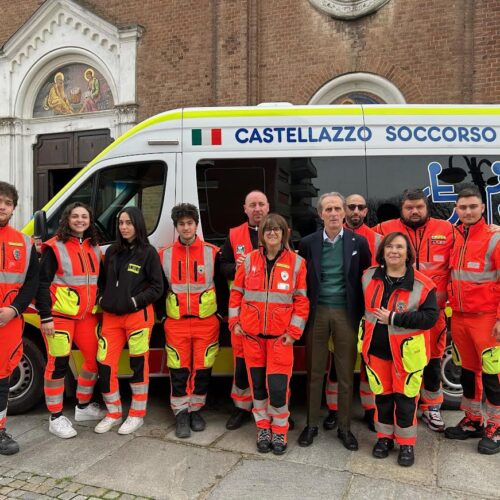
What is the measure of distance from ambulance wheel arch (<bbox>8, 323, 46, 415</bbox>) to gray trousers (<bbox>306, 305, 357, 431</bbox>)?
2371mm

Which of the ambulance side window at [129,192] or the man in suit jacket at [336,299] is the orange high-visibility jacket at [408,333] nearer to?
the man in suit jacket at [336,299]

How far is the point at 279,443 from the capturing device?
11.9 ft

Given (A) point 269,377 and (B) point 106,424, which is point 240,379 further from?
(B) point 106,424

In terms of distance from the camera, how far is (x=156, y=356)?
4367 mm

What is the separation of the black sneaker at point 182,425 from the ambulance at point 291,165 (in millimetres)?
491

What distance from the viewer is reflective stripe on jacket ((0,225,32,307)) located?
3.59 meters

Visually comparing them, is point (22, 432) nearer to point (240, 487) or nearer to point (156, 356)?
point (156, 356)

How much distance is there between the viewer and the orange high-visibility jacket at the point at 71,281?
152 inches

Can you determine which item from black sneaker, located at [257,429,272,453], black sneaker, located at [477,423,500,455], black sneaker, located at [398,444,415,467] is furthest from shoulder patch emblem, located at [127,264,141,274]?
black sneaker, located at [477,423,500,455]

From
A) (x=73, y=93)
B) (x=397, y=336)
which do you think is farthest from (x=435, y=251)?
(x=73, y=93)

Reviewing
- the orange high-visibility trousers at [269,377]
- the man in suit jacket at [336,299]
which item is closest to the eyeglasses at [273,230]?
the man in suit jacket at [336,299]

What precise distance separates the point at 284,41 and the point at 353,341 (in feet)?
28.5

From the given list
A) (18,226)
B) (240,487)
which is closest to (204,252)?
(240,487)

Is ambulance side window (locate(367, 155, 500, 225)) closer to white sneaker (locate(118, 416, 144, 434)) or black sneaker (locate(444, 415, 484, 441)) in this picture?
black sneaker (locate(444, 415, 484, 441))
